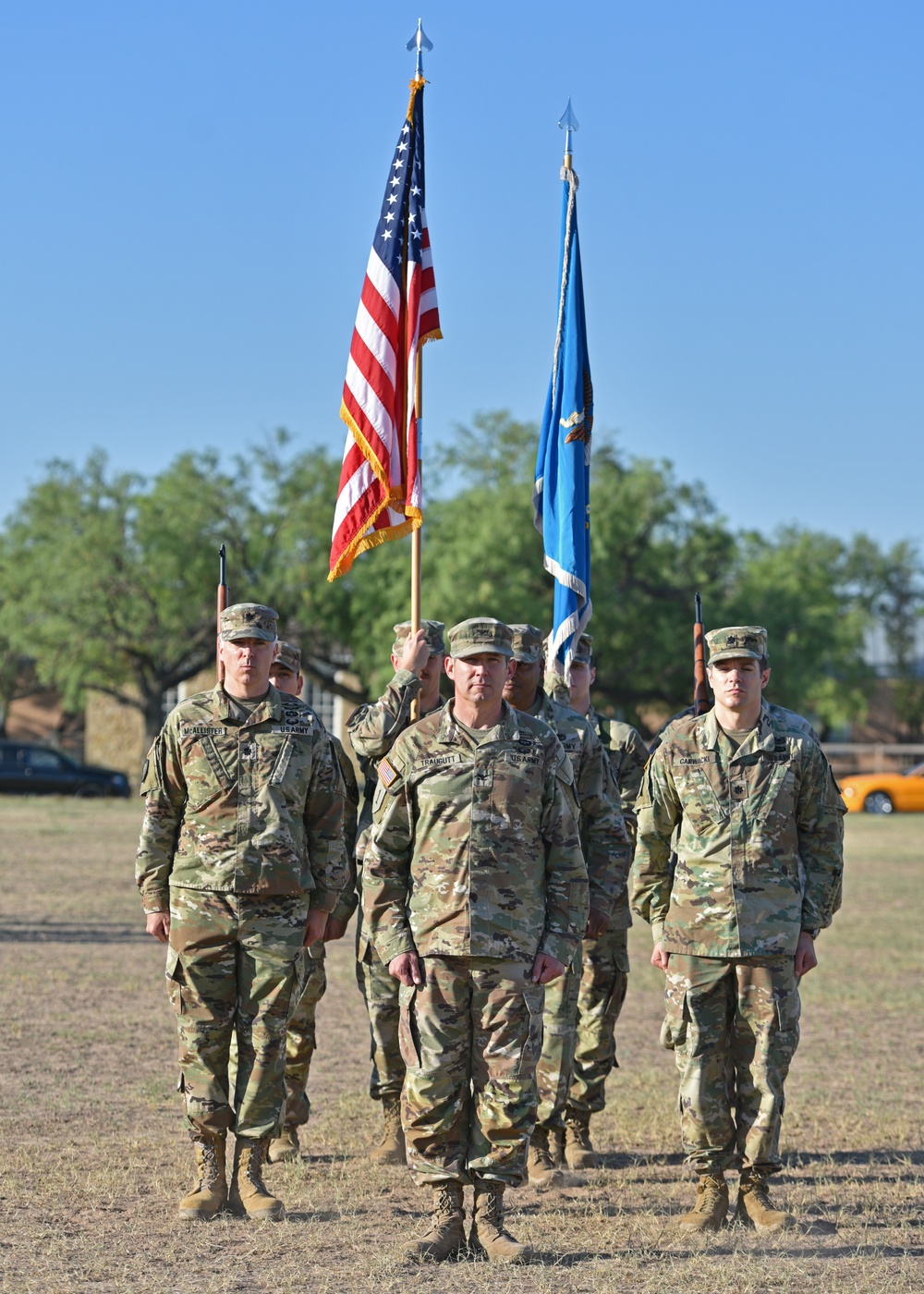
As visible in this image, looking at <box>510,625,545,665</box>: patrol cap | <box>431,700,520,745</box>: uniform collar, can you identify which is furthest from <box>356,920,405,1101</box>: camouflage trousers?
<box>431,700,520,745</box>: uniform collar

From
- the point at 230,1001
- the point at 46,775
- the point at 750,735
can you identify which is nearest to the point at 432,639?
the point at 750,735

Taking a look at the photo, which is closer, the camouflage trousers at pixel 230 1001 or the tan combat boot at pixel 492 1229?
the tan combat boot at pixel 492 1229

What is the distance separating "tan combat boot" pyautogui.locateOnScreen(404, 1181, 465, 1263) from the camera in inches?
227

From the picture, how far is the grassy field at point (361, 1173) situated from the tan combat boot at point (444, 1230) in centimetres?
10

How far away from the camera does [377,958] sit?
715cm

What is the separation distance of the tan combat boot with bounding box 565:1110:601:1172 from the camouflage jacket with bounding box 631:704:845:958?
150 cm

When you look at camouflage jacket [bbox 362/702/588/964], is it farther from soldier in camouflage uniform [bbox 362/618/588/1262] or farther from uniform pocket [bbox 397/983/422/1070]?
uniform pocket [bbox 397/983/422/1070]

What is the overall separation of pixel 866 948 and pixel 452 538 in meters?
31.1

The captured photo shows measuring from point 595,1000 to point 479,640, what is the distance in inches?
104

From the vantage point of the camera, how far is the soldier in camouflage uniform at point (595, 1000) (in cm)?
763

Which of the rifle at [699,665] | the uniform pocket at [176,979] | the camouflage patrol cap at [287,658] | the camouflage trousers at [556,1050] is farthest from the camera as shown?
the rifle at [699,665]

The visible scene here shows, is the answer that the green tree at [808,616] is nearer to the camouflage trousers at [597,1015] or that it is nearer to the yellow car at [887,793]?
the yellow car at [887,793]

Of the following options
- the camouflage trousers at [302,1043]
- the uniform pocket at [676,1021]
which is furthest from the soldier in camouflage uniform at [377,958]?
the uniform pocket at [676,1021]

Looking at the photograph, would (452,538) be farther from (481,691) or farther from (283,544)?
A: (481,691)
